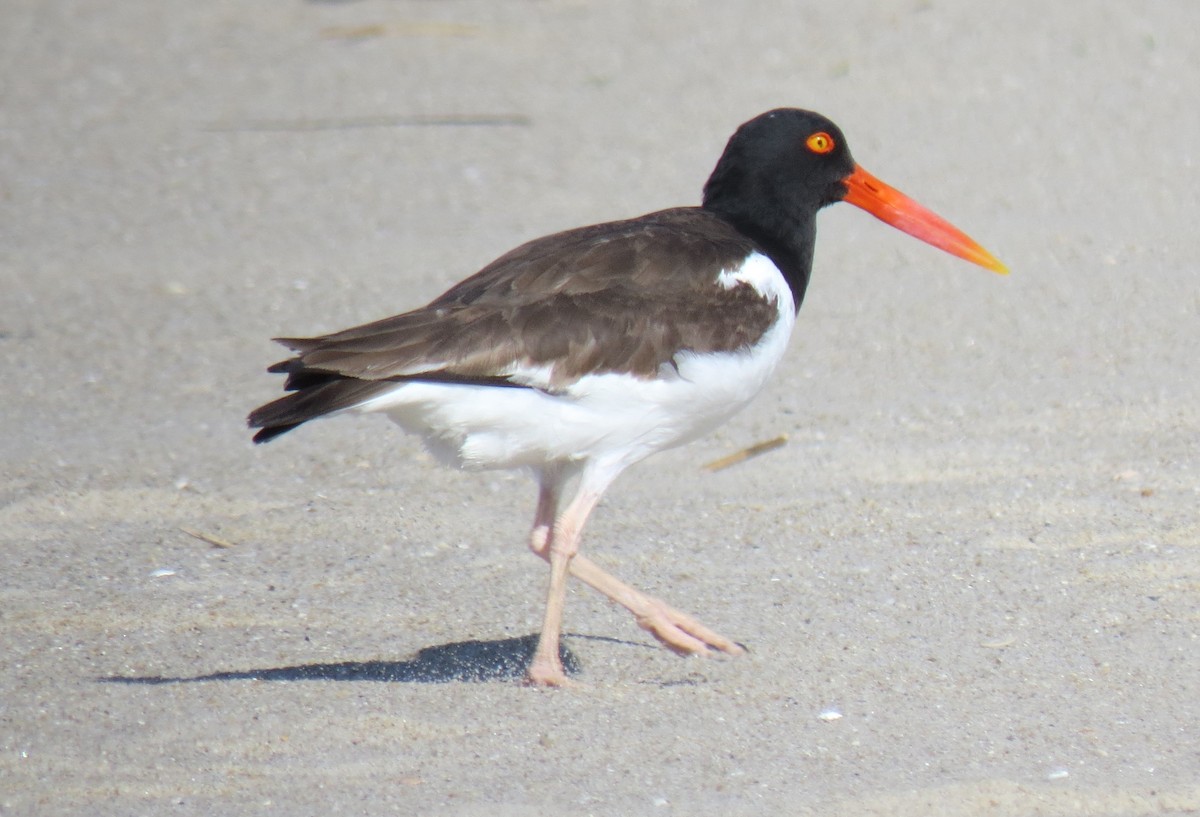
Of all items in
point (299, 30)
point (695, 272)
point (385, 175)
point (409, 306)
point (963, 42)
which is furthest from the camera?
point (299, 30)

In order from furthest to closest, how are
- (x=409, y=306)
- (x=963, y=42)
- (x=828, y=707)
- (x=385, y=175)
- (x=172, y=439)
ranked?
1. (x=963, y=42)
2. (x=385, y=175)
3. (x=409, y=306)
4. (x=172, y=439)
5. (x=828, y=707)

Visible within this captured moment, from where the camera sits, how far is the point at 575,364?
4176 millimetres

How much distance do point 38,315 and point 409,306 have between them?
181 centimetres

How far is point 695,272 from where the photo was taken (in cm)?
441

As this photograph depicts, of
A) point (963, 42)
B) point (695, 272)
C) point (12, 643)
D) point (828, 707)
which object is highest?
point (963, 42)

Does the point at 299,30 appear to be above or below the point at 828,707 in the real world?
above

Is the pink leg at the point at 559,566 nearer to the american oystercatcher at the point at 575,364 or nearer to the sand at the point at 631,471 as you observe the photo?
the american oystercatcher at the point at 575,364

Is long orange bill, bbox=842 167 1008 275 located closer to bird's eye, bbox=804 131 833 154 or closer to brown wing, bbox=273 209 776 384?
bird's eye, bbox=804 131 833 154

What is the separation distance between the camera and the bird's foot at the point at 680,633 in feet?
14.4

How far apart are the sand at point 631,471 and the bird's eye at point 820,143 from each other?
1.23 meters

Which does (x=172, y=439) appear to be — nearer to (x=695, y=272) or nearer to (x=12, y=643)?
(x=12, y=643)

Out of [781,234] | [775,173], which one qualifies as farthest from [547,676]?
[775,173]

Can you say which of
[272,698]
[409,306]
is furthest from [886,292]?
[272,698]

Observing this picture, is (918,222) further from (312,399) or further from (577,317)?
(312,399)
